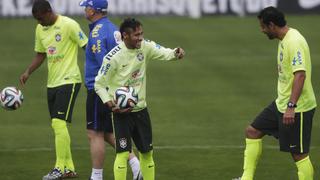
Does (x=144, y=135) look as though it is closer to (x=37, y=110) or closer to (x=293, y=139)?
(x=293, y=139)

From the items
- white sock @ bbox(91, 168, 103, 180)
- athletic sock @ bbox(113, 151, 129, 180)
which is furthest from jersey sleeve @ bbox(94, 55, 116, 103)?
white sock @ bbox(91, 168, 103, 180)

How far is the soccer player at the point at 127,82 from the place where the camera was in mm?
11508

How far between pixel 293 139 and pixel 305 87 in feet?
2.22

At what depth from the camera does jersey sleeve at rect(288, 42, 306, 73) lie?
36.6ft

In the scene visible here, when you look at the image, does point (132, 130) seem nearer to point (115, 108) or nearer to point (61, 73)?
point (115, 108)

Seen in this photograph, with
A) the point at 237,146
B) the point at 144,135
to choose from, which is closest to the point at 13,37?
the point at 237,146

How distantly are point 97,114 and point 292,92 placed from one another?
2.94 meters

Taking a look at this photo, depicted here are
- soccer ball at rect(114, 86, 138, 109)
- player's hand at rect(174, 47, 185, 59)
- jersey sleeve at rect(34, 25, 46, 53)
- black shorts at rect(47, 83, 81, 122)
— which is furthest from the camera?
jersey sleeve at rect(34, 25, 46, 53)

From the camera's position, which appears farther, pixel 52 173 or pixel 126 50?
pixel 52 173

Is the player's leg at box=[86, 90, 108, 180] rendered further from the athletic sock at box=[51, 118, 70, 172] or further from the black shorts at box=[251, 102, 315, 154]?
the black shorts at box=[251, 102, 315, 154]

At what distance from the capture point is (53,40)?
1355 centimetres

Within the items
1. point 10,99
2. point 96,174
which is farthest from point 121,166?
point 10,99

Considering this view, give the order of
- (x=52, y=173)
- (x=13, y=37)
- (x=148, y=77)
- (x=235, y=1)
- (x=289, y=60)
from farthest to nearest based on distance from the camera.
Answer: (x=235, y=1)
(x=13, y=37)
(x=148, y=77)
(x=52, y=173)
(x=289, y=60)

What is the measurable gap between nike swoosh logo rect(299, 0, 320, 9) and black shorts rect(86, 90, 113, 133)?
2460 centimetres
